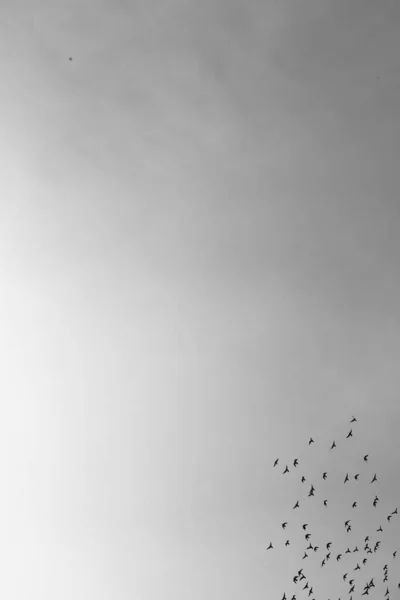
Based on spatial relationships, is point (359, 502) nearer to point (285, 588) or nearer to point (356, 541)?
point (356, 541)

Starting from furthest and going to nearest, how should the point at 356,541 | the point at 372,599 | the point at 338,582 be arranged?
the point at 372,599 → the point at 338,582 → the point at 356,541

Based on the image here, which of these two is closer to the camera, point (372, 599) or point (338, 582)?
point (338, 582)

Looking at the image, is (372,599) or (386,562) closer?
(386,562)

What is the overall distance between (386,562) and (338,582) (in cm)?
918

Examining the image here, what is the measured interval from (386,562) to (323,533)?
10.6m

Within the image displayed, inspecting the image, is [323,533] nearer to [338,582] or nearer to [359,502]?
[359,502]

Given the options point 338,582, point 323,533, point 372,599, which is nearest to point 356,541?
point 323,533

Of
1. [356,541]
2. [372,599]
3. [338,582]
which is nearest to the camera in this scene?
[356,541]

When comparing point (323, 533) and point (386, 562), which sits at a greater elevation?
point (323, 533)

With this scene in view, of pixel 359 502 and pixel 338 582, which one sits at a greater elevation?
pixel 359 502

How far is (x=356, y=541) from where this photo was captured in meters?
65.6

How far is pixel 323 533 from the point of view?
216 ft

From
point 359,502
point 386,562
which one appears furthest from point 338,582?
point 359,502

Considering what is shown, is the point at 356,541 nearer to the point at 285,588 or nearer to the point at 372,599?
the point at 285,588
